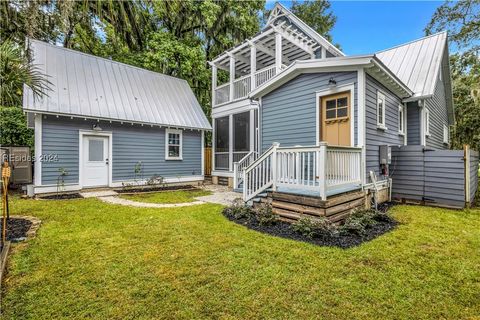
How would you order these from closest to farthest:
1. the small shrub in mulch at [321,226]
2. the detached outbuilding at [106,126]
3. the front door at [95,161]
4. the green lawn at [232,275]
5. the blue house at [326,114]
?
the green lawn at [232,275]
the small shrub in mulch at [321,226]
the blue house at [326,114]
the detached outbuilding at [106,126]
the front door at [95,161]

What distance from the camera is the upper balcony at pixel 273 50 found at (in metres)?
9.85

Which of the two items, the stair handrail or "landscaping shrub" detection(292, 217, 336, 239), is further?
the stair handrail

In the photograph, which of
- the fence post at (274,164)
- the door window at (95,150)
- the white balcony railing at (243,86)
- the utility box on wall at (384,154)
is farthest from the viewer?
the white balcony railing at (243,86)

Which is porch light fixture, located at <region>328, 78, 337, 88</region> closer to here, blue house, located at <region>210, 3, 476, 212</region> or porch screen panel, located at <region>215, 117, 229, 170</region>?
blue house, located at <region>210, 3, 476, 212</region>

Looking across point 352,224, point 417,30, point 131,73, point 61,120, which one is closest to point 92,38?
point 131,73

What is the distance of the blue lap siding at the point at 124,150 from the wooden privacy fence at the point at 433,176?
844 centimetres

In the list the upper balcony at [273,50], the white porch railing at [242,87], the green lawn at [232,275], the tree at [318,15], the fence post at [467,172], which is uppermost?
the tree at [318,15]

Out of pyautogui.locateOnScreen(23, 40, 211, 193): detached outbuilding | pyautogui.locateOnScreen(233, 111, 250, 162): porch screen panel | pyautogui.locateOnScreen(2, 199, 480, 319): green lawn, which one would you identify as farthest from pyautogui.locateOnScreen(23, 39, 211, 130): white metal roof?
pyautogui.locateOnScreen(2, 199, 480, 319): green lawn

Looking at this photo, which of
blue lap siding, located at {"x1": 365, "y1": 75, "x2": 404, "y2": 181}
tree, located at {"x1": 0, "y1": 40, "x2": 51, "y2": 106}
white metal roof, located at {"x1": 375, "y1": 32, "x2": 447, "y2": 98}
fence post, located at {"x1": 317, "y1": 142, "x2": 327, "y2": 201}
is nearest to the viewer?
tree, located at {"x1": 0, "y1": 40, "x2": 51, "y2": 106}

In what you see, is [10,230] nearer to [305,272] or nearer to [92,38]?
[305,272]

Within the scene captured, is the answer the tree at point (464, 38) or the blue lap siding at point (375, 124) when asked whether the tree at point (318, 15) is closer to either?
the tree at point (464, 38)

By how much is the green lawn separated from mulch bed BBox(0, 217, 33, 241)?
0.86 feet

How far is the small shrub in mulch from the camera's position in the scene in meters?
4.13

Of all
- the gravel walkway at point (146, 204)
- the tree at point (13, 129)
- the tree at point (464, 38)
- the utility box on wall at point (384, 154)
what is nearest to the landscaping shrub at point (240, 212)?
the gravel walkway at point (146, 204)
